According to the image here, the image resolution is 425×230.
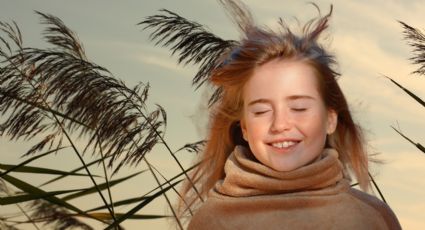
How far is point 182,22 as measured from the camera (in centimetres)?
484

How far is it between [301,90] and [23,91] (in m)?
2.01

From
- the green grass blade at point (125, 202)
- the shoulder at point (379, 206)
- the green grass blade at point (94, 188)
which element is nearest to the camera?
the shoulder at point (379, 206)

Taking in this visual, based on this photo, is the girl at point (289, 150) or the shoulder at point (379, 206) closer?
the girl at point (289, 150)

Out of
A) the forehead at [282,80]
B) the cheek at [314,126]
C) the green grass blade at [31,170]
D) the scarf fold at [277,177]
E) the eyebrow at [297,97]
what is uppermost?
the forehead at [282,80]

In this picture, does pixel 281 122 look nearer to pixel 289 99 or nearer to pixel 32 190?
pixel 289 99

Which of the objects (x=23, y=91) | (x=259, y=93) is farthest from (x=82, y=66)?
(x=259, y=93)

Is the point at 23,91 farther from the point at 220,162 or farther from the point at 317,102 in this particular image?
the point at 317,102

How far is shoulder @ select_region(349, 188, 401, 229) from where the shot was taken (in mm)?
3428

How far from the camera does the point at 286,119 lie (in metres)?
3.28

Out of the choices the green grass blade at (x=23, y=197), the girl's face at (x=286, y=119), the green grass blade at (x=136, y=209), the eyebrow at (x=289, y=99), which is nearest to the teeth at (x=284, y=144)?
the girl's face at (x=286, y=119)

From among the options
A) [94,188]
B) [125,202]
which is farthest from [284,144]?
[94,188]

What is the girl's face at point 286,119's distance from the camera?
330cm

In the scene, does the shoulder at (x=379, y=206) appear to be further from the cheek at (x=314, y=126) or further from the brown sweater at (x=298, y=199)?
the cheek at (x=314, y=126)

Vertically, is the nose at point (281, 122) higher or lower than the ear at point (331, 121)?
higher
